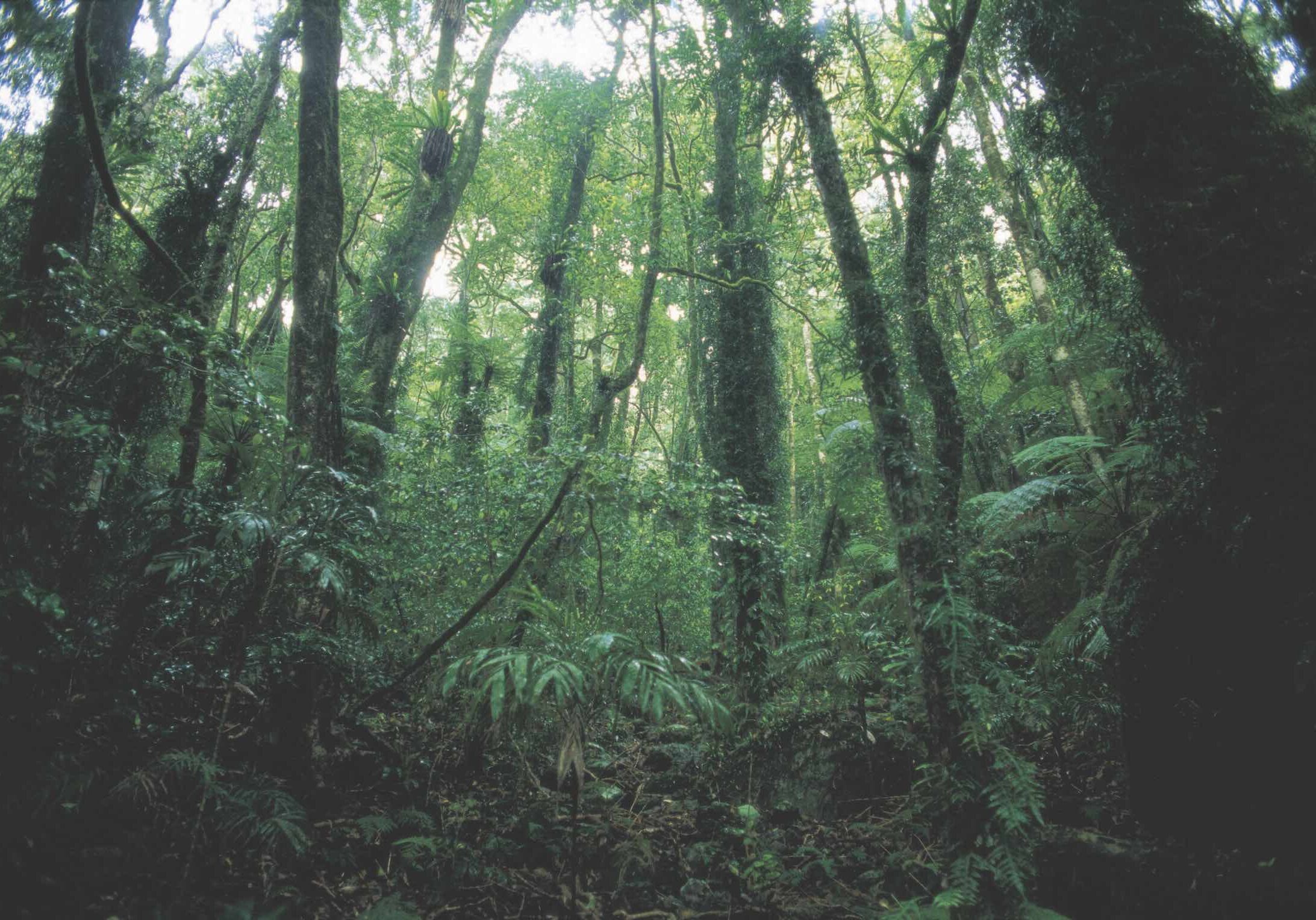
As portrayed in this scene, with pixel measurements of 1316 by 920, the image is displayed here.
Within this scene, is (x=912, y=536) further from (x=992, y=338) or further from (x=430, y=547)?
(x=992, y=338)

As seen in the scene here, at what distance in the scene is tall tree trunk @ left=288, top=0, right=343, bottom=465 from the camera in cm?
450

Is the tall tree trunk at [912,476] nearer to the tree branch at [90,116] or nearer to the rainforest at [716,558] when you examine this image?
the rainforest at [716,558]

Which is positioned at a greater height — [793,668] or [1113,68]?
[1113,68]

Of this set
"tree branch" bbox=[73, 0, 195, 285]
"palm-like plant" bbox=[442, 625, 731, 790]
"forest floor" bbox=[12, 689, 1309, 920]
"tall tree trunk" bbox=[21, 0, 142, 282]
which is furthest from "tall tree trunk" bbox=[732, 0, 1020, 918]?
"tall tree trunk" bbox=[21, 0, 142, 282]

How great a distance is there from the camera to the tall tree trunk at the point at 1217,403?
8.63 feet

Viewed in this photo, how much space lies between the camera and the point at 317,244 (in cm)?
474

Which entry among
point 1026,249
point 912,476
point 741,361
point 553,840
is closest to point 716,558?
point 741,361

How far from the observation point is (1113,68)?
3.21 m

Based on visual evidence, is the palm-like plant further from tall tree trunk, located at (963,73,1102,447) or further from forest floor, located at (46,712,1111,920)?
tall tree trunk, located at (963,73,1102,447)

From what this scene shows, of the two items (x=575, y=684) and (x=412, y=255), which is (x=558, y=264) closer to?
(x=412, y=255)

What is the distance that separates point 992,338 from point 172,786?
11842 millimetres

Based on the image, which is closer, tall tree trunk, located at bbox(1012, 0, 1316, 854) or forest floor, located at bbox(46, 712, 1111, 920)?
tall tree trunk, located at bbox(1012, 0, 1316, 854)

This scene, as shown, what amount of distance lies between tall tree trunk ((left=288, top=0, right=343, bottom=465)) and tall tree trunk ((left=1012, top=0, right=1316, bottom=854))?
16.6ft

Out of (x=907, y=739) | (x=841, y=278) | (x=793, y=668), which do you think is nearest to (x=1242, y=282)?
(x=841, y=278)
